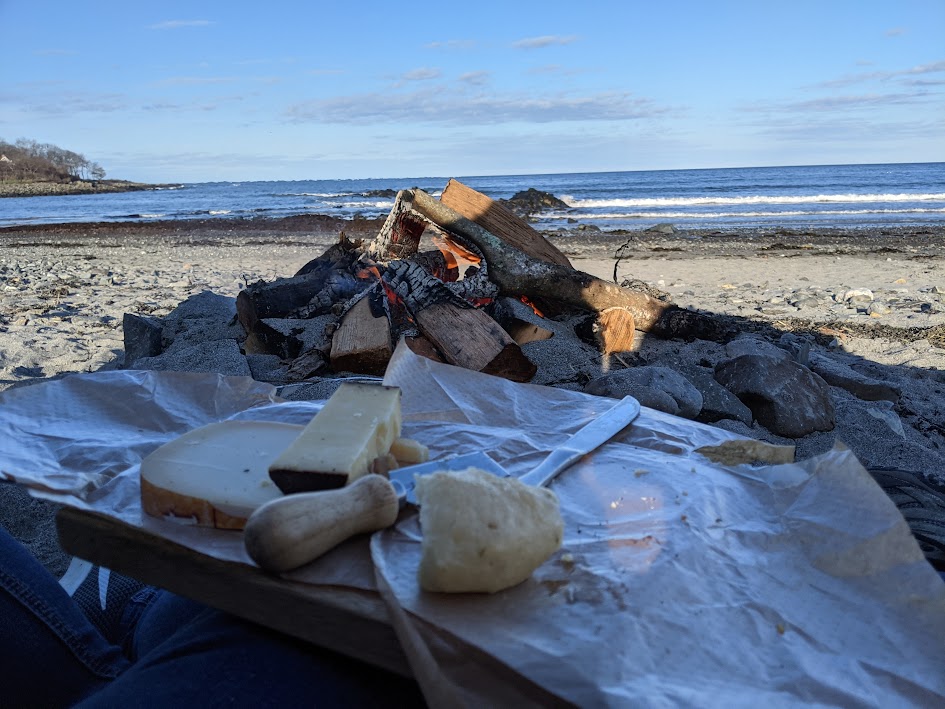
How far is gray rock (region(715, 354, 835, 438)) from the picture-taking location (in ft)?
8.98

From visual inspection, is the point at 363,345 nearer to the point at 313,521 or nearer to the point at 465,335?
the point at 465,335

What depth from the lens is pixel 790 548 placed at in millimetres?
1050

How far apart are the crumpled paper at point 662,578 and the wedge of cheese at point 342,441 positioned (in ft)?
0.38

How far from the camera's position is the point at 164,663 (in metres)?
0.94

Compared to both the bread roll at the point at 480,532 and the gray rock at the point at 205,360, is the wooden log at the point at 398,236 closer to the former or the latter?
the gray rock at the point at 205,360

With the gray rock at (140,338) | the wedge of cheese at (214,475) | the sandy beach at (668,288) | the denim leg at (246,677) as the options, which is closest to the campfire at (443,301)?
the sandy beach at (668,288)

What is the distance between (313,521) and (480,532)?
0.22 metres

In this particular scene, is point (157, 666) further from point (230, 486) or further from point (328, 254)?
point (328, 254)

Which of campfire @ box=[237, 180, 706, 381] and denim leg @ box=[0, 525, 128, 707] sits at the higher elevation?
campfire @ box=[237, 180, 706, 381]

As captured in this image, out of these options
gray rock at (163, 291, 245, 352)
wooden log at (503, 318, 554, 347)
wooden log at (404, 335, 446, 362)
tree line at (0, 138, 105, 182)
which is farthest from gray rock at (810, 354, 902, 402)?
tree line at (0, 138, 105, 182)

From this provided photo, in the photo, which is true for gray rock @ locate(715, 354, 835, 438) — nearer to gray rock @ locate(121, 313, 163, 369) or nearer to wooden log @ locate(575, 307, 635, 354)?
wooden log @ locate(575, 307, 635, 354)

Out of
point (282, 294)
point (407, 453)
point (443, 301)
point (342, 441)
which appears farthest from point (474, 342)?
point (342, 441)

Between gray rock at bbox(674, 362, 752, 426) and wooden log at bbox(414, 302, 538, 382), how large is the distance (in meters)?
0.69

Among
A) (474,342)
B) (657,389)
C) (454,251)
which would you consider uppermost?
(454,251)
